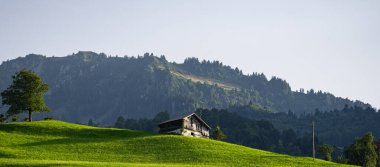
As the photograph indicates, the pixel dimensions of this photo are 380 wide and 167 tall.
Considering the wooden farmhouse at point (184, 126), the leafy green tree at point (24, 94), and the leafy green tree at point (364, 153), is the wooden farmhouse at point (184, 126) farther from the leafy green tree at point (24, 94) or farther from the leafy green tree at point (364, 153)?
the leafy green tree at point (364, 153)

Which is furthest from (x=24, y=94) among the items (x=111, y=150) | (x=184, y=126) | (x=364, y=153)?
(x=364, y=153)

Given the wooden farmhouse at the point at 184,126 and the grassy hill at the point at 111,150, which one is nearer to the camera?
the grassy hill at the point at 111,150

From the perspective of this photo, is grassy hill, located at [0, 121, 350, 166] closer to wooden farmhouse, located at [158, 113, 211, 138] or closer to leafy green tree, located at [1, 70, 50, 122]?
leafy green tree, located at [1, 70, 50, 122]

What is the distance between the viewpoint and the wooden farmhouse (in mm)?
138325

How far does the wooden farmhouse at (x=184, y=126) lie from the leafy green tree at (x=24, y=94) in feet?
99.1

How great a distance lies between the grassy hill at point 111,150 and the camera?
86688mm

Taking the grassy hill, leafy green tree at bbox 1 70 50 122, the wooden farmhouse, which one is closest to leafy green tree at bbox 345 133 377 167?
the wooden farmhouse

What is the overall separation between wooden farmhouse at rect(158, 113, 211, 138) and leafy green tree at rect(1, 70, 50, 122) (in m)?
30.2

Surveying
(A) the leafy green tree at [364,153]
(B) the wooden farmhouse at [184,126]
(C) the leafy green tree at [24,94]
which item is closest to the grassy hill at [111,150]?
(C) the leafy green tree at [24,94]

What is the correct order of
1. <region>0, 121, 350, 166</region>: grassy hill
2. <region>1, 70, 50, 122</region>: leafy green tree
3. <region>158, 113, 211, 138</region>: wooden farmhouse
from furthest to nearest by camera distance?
<region>158, 113, 211, 138</region>: wooden farmhouse < <region>1, 70, 50, 122</region>: leafy green tree < <region>0, 121, 350, 166</region>: grassy hill

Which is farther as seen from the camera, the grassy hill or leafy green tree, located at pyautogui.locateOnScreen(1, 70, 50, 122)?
leafy green tree, located at pyautogui.locateOnScreen(1, 70, 50, 122)

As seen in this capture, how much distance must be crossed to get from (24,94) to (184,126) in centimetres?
3917

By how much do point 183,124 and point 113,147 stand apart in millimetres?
42270

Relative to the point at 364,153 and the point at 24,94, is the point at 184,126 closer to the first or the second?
the point at 24,94
